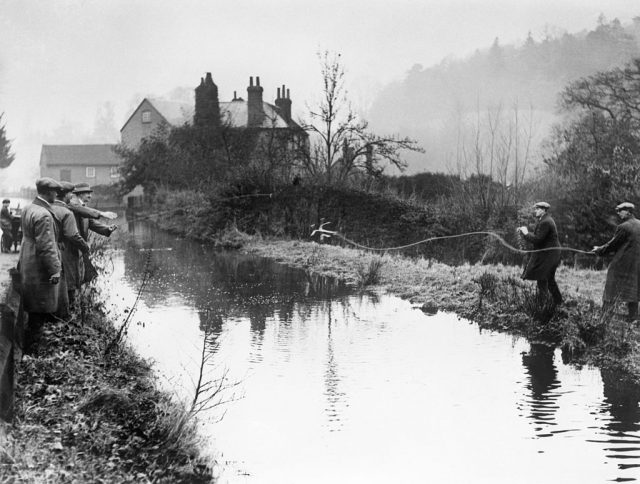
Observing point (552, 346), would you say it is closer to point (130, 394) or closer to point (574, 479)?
point (574, 479)

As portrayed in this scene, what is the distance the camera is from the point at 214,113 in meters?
45.3

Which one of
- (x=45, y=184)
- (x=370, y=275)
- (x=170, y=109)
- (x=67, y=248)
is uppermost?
(x=170, y=109)

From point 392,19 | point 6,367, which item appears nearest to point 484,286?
point 6,367

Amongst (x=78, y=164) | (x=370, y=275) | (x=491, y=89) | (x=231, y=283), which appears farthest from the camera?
(x=78, y=164)

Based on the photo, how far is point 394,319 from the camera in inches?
487

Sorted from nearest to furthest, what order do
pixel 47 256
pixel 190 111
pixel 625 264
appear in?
1. pixel 47 256
2. pixel 625 264
3. pixel 190 111

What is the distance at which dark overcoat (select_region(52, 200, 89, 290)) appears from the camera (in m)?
9.37

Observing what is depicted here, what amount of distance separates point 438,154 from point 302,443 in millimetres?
64594

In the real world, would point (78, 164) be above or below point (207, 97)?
below

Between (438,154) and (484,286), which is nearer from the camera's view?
(484,286)

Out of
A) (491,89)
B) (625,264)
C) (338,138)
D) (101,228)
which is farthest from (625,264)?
(491,89)

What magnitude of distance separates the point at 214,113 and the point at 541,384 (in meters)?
39.1

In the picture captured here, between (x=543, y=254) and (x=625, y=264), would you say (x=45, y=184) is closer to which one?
(x=543, y=254)

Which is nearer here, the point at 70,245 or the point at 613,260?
the point at 70,245
